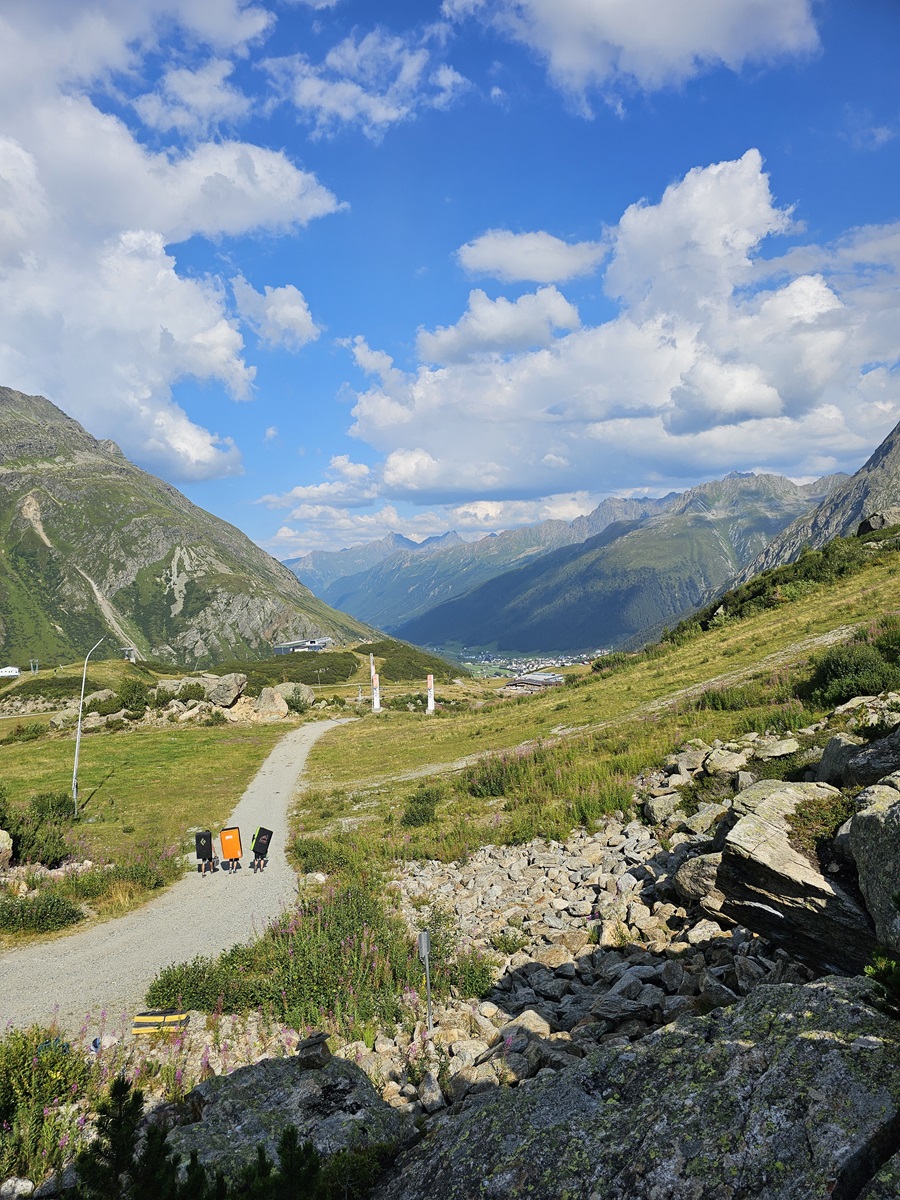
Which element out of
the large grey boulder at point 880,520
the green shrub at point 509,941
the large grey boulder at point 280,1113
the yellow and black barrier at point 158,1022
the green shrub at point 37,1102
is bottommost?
the green shrub at point 509,941

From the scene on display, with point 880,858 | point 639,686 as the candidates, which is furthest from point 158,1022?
point 639,686

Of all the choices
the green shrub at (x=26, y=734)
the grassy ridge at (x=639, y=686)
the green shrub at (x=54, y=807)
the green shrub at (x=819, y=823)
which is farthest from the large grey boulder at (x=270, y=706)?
the green shrub at (x=819, y=823)

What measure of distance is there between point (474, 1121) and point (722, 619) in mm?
48901

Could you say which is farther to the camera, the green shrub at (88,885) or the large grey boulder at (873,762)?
the green shrub at (88,885)

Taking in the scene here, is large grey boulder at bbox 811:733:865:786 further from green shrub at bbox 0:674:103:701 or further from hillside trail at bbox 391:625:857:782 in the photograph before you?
green shrub at bbox 0:674:103:701

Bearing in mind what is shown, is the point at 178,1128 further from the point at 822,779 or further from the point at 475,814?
the point at 475,814

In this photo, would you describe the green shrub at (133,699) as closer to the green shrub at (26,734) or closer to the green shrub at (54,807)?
the green shrub at (26,734)

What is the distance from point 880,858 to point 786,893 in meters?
1.51

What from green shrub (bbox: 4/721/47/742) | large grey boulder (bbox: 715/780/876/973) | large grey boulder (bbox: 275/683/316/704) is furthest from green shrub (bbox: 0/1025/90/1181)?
large grey boulder (bbox: 275/683/316/704)

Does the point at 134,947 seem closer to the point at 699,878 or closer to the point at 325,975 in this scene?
the point at 325,975

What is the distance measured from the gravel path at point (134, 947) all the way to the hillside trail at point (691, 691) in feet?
38.3

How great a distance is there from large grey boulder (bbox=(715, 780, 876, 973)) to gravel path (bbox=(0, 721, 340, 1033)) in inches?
436

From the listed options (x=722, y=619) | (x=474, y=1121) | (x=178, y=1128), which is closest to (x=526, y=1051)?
(x=474, y=1121)

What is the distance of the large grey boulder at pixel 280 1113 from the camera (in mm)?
6031
